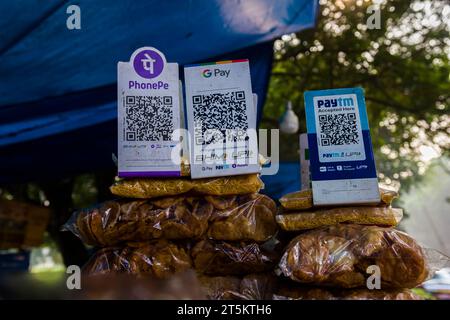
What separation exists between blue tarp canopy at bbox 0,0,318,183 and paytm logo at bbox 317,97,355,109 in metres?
1.52

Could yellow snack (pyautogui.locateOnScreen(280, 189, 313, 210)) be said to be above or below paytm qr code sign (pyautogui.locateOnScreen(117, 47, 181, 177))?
below

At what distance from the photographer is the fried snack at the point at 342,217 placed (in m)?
1.94

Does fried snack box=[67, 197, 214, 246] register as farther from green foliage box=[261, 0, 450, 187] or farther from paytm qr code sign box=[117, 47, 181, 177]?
green foliage box=[261, 0, 450, 187]

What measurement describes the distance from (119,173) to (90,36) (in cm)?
132

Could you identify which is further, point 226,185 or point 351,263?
point 226,185

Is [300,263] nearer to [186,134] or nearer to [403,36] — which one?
[186,134]

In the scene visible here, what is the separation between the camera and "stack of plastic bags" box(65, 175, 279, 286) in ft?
6.78

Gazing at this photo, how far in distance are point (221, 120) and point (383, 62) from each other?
570 centimetres

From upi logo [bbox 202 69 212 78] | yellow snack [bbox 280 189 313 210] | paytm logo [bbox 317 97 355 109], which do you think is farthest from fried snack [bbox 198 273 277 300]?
upi logo [bbox 202 69 212 78]

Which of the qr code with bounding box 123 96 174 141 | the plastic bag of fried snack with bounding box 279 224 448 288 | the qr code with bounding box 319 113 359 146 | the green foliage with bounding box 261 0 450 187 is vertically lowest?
the plastic bag of fried snack with bounding box 279 224 448 288

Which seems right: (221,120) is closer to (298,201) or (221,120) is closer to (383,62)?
(298,201)

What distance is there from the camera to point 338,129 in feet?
6.46

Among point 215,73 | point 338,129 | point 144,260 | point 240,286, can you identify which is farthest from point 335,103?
point 144,260

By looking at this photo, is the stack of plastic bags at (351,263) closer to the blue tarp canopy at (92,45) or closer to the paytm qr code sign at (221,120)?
the paytm qr code sign at (221,120)
